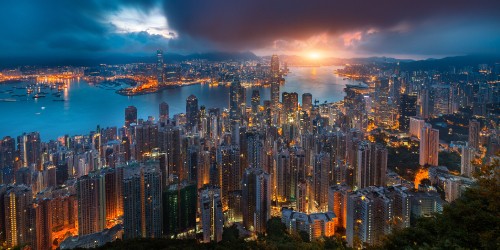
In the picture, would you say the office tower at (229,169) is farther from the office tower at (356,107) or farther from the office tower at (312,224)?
the office tower at (356,107)

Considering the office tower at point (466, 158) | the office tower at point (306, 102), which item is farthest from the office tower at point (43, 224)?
the office tower at point (306, 102)

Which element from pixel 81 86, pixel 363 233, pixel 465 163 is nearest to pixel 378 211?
pixel 363 233

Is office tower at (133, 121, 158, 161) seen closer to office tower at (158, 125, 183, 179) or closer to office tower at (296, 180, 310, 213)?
office tower at (158, 125, 183, 179)

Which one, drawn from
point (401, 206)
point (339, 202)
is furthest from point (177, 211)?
point (401, 206)

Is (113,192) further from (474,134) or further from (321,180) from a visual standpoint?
(474,134)

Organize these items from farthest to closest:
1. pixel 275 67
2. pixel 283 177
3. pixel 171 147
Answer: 1. pixel 275 67
2. pixel 171 147
3. pixel 283 177

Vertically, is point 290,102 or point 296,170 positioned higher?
point 290,102

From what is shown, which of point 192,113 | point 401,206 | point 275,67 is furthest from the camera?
point 275,67
